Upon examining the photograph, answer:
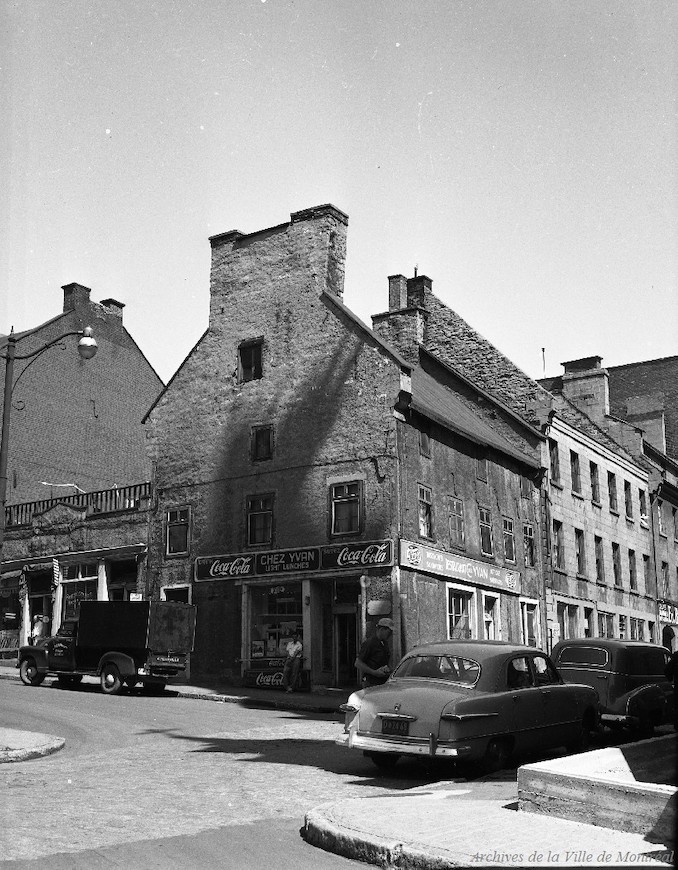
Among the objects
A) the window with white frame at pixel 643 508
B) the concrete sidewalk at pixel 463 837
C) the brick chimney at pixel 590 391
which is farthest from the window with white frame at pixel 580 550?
the concrete sidewalk at pixel 463 837

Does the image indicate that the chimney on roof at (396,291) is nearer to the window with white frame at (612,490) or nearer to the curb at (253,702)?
the window with white frame at (612,490)

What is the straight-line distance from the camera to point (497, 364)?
37.1 m

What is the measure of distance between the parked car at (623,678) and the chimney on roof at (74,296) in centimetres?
3269

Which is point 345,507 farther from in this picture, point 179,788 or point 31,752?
point 179,788

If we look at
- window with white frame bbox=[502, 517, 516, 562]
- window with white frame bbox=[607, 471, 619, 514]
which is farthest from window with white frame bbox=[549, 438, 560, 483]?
window with white frame bbox=[607, 471, 619, 514]

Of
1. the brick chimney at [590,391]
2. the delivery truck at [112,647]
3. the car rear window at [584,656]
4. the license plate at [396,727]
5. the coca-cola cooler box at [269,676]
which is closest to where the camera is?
the license plate at [396,727]

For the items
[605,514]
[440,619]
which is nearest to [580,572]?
[605,514]

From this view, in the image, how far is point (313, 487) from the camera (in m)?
28.3

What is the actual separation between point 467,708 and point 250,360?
2076cm

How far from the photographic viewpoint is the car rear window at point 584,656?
53.5ft

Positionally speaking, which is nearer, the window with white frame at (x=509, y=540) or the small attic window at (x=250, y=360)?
the small attic window at (x=250, y=360)

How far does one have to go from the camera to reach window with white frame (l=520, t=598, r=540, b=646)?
32750 millimetres

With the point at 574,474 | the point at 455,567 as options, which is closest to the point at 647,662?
the point at 455,567

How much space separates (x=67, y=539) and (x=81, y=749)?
20882mm
